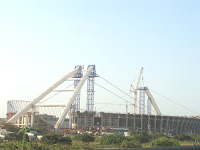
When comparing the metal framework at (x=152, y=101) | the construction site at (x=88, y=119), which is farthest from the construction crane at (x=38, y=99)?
the metal framework at (x=152, y=101)

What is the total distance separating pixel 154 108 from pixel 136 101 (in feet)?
56.7

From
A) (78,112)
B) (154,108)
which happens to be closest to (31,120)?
(78,112)

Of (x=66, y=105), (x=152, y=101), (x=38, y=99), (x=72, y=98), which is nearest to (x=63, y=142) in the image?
(x=66, y=105)

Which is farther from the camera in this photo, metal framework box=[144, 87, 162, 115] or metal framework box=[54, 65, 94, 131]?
metal framework box=[144, 87, 162, 115]

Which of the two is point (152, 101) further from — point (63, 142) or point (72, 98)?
point (63, 142)

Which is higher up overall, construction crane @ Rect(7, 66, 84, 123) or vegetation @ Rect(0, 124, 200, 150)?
construction crane @ Rect(7, 66, 84, 123)

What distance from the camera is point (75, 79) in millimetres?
118375

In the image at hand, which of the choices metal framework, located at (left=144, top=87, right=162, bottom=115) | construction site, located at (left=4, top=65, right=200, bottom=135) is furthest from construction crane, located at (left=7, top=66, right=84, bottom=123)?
metal framework, located at (left=144, top=87, right=162, bottom=115)

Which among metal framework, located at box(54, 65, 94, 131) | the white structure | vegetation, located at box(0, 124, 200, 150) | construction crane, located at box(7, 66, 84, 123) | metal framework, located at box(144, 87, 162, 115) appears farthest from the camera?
metal framework, located at box(144, 87, 162, 115)

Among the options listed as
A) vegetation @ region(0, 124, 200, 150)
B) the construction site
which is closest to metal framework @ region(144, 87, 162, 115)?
the construction site

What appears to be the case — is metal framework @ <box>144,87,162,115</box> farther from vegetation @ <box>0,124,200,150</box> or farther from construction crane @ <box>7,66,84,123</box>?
vegetation @ <box>0,124,200,150</box>

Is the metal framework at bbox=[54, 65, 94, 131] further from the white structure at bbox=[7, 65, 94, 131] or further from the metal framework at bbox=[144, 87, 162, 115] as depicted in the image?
the metal framework at bbox=[144, 87, 162, 115]

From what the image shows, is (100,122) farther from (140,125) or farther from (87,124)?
(140,125)

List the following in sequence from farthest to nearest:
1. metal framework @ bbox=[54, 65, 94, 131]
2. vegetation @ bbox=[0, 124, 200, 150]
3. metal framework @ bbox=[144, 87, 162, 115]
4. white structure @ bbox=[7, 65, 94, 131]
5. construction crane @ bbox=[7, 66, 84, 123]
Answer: metal framework @ bbox=[144, 87, 162, 115]
metal framework @ bbox=[54, 65, 94, 131]
white structure @ bbox=[7, 65, 94, 131]
construction crane @ bbox=[7, 66, 84, 123]
vegetation @ bbox=[0, 124, 200, 150]
